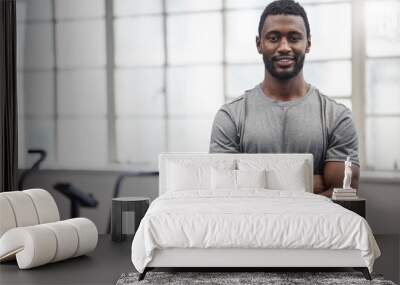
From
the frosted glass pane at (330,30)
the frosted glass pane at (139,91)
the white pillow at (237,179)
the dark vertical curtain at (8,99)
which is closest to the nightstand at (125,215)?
the white pillow at (237,179)

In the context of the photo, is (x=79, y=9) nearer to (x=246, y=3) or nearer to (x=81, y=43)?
(x=81, y=43)

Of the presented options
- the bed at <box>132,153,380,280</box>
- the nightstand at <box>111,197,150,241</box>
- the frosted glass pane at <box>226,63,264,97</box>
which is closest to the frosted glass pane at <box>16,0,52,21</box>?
the frosted glass pane at <box>226,63,264,97</box>

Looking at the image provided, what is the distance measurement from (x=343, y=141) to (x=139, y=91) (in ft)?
7.50

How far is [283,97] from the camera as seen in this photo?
6855mm

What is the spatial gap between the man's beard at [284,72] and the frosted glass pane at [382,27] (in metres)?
0.72

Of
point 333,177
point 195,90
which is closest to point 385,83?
point 333,177

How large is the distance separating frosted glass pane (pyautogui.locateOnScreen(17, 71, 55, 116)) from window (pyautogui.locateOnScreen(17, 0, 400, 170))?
0.01m

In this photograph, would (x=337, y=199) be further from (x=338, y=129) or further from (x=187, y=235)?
(x=187, y=235)

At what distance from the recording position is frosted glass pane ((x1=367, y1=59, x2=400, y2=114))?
265 inches

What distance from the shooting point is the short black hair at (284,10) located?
269 inches

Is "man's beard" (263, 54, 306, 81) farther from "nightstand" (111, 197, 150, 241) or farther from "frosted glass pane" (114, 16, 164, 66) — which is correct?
"nightstand" (111, 197, 150, 241)

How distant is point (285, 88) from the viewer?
6.88 meters

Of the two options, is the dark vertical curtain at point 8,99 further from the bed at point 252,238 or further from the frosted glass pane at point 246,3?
the bed at point 252,238

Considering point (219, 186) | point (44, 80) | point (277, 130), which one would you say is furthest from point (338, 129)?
point (44, 80)
